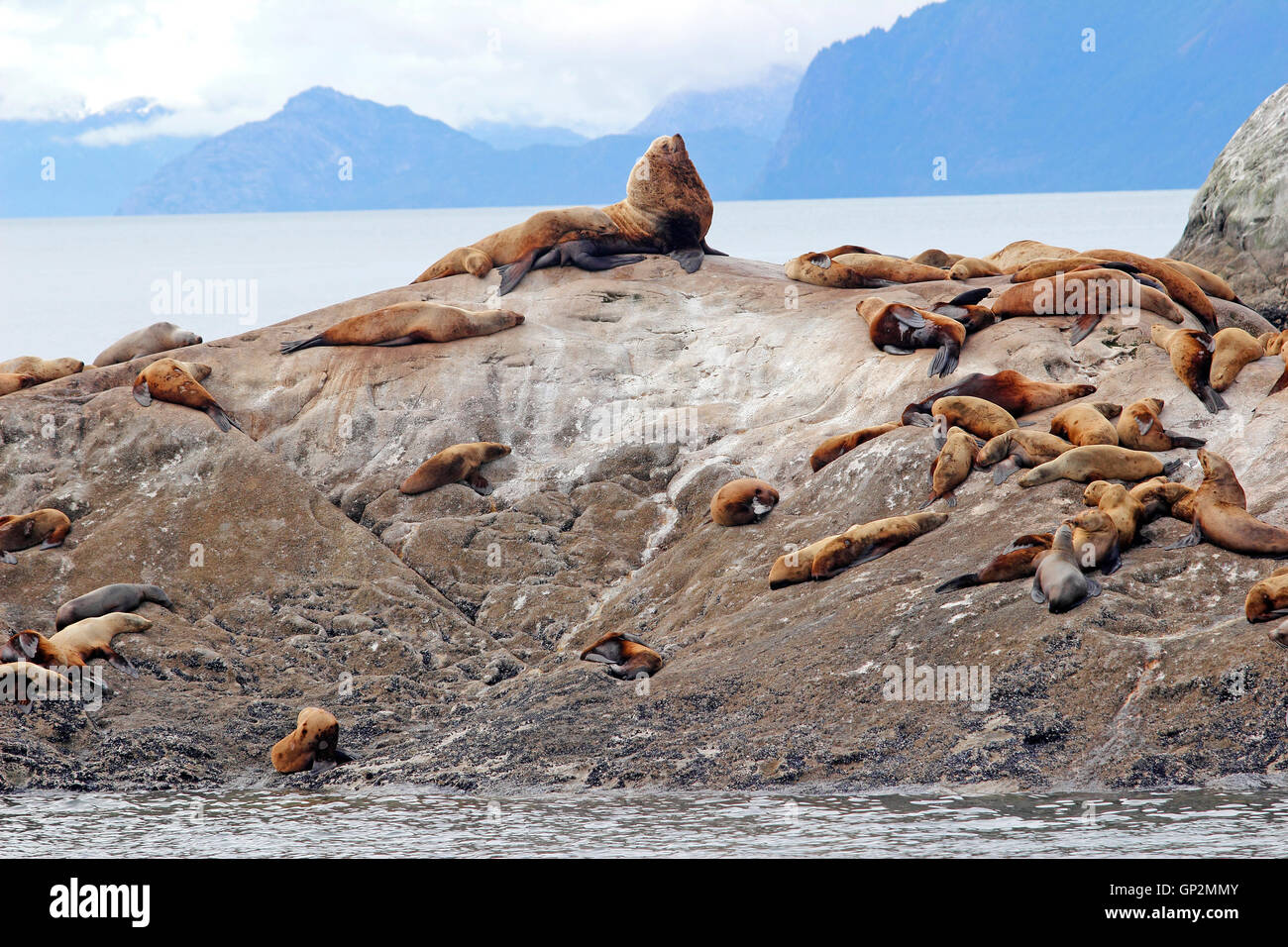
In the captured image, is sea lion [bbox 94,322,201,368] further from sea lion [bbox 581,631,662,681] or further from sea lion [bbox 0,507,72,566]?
sea lion [bbox 581,631,662,681]

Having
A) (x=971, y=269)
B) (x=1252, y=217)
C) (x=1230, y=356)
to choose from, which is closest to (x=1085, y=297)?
(x=1230, y=356)

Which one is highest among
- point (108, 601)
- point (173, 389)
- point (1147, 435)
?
point (173, 389)

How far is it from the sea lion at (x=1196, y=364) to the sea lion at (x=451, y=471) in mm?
5661

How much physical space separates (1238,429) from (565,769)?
215 inches

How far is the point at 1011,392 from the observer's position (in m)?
10.5

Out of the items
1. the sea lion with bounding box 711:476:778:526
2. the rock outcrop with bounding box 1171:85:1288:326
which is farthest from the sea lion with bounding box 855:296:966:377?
the rock outcrop with bounding box 1171:85:1288:326

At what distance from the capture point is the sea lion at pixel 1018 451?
9281mm

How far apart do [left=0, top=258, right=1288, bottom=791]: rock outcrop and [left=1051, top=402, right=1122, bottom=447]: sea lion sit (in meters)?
0.55

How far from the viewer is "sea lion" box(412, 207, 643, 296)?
14500mm

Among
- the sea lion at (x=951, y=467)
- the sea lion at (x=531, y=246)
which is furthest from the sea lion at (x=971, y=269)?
the sea lion at (x=951, y=467)

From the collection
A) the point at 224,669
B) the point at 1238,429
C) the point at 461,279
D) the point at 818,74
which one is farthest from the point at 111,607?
the point at 818,74

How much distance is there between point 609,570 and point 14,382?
6493 millimetres

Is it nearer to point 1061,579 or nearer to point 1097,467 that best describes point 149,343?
point 1097,467

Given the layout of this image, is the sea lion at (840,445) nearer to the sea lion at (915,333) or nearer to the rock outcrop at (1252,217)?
the sea lion at (915,333)
